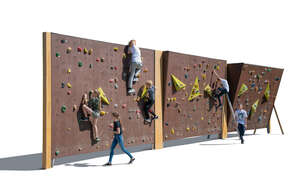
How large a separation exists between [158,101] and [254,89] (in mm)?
5183

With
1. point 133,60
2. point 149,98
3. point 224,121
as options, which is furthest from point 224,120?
point 133,60

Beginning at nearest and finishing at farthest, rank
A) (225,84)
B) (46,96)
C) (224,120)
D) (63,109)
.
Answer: (46,96) → (63,109) → (225,84) → (224,120)

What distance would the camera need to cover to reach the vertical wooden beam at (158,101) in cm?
1026

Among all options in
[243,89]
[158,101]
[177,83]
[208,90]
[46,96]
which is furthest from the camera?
[243,89]

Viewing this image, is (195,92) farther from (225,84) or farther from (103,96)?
(103,96)

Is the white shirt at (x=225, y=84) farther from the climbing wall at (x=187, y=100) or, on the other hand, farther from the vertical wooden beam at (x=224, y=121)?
the vertical wooden beam at (x=224, y=121)

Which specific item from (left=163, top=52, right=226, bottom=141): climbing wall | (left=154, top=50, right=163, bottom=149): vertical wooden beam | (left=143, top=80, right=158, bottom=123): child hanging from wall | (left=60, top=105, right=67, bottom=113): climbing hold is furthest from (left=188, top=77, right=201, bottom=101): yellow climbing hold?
(left=60, top=105, right=67, bottom=113): climbing hold

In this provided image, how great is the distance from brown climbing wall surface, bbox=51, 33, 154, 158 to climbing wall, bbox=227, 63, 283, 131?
14.9ft

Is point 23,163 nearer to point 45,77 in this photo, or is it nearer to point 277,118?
point 45,77

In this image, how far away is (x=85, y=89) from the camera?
8.41 metres

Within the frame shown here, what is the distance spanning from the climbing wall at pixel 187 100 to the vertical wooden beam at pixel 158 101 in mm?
149

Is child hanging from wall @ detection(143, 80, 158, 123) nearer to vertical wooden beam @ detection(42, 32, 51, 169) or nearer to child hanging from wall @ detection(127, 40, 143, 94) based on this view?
child hanging from wall @ detection(127, 40, 143, 94)

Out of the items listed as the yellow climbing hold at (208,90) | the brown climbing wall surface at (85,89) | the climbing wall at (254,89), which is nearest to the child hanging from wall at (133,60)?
the brown climbing wall surface at (85,89)

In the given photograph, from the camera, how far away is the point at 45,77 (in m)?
7.65
